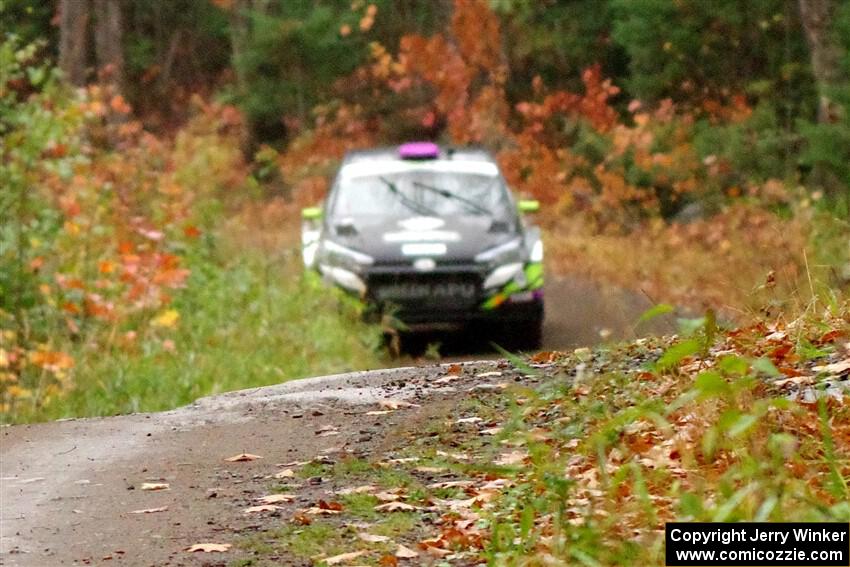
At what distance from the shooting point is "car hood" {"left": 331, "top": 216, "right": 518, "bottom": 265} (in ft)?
44.3

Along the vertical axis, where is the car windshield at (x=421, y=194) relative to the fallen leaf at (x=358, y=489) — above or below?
above

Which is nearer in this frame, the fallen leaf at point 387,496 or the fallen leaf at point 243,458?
the fallen leaf at point 387,496

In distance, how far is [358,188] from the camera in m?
14.7

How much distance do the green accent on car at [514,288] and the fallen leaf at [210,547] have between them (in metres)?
7.52

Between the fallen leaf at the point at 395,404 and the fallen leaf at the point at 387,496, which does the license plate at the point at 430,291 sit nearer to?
Answer: the fallen leaf at the point at 395,404

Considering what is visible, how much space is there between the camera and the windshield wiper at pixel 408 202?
46.4 ft

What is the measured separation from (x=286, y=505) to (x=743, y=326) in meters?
2.92

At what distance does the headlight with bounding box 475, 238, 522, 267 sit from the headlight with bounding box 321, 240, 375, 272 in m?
0.89

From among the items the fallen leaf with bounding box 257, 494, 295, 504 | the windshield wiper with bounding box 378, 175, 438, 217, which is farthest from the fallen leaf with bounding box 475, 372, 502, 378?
the windshield wiper with bounding box 378, 175, 438, 217

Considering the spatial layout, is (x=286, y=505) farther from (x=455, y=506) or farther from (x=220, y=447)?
(x=220, y=447)

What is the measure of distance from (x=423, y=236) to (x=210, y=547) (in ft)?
25.5

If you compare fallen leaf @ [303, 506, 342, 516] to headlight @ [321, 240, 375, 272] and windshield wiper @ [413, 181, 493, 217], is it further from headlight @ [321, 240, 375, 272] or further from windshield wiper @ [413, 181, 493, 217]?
windshield wiper @ [413, 181, 493, 217]

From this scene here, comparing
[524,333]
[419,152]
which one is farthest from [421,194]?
[524,333]

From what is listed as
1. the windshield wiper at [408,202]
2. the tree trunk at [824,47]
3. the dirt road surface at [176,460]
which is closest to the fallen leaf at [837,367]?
the dirt road surface at [176,460]
